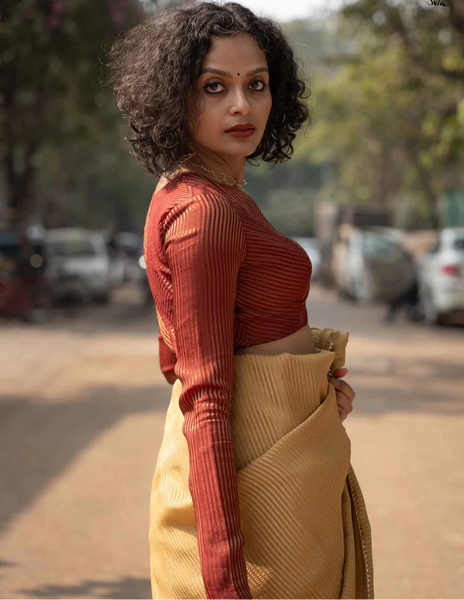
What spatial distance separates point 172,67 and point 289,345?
0.63 metres

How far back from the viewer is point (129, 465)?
6.25m

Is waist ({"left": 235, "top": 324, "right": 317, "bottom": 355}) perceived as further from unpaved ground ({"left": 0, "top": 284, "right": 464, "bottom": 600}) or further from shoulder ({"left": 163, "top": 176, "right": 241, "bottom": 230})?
unpaved ground ({"left": 0, "top": 284, "right": 464, "bottom": 600})

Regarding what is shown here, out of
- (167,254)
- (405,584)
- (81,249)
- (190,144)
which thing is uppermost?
(190,144)

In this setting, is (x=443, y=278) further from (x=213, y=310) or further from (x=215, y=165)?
(x=213, y=310)

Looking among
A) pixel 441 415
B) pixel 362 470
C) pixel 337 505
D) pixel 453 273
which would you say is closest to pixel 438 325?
pixel 453 273

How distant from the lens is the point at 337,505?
1.97 m

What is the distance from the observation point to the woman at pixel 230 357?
1.74 meters

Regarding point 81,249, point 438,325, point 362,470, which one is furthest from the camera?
point 81,249

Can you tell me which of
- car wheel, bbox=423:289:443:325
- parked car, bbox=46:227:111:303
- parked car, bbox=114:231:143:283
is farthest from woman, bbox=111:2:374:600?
parked car, bbox=114:231:143:283

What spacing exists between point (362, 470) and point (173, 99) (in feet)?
14.7

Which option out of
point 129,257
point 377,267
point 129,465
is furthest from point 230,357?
point 129,257

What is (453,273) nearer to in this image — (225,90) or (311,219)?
(225,90)

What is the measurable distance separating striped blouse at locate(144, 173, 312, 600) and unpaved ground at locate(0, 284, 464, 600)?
2485 millimetres

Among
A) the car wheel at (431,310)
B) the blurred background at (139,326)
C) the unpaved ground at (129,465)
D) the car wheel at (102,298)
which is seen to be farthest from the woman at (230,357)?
the car wheel at (102,298)
